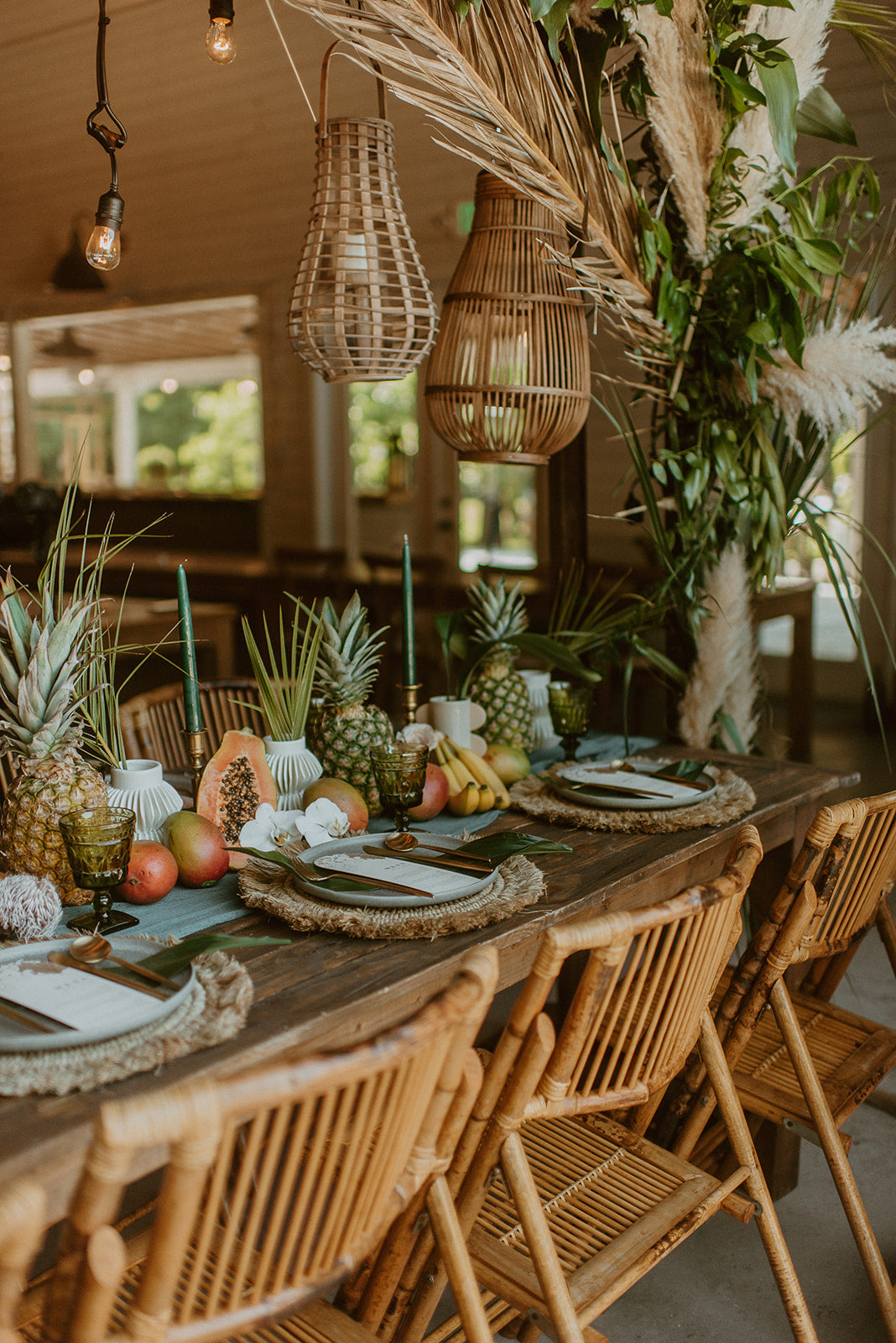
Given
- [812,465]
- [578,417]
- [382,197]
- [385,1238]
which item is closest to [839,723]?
[812,465]

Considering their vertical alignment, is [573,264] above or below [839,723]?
above

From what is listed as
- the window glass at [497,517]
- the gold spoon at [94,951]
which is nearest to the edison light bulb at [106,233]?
the gold spoon at [94,951]

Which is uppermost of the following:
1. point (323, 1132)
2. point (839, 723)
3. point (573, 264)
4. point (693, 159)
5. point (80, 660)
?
point (693, 159)

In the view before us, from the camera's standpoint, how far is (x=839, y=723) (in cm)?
569

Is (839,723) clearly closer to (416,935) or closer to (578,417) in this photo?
(578,417)

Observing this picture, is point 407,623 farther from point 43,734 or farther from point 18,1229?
point 18,1229

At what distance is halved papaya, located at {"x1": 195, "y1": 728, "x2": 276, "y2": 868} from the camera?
1688 mm

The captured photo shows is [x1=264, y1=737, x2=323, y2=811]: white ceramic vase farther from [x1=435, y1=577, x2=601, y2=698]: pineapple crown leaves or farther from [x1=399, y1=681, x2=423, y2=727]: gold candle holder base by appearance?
[x1=435, y1=577, x2=601, y2=698]: pineapple crown leaves

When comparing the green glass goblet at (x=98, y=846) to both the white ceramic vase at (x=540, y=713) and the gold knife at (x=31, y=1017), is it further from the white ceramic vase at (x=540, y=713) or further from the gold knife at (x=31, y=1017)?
the white ceramic vase at (x=540, y=713)

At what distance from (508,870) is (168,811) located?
52 cm

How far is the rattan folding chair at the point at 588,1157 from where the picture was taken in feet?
3.94

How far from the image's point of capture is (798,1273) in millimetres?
1895

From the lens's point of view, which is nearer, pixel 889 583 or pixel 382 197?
pixel 382 197

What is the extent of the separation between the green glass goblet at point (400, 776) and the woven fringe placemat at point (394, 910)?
0.61ft
